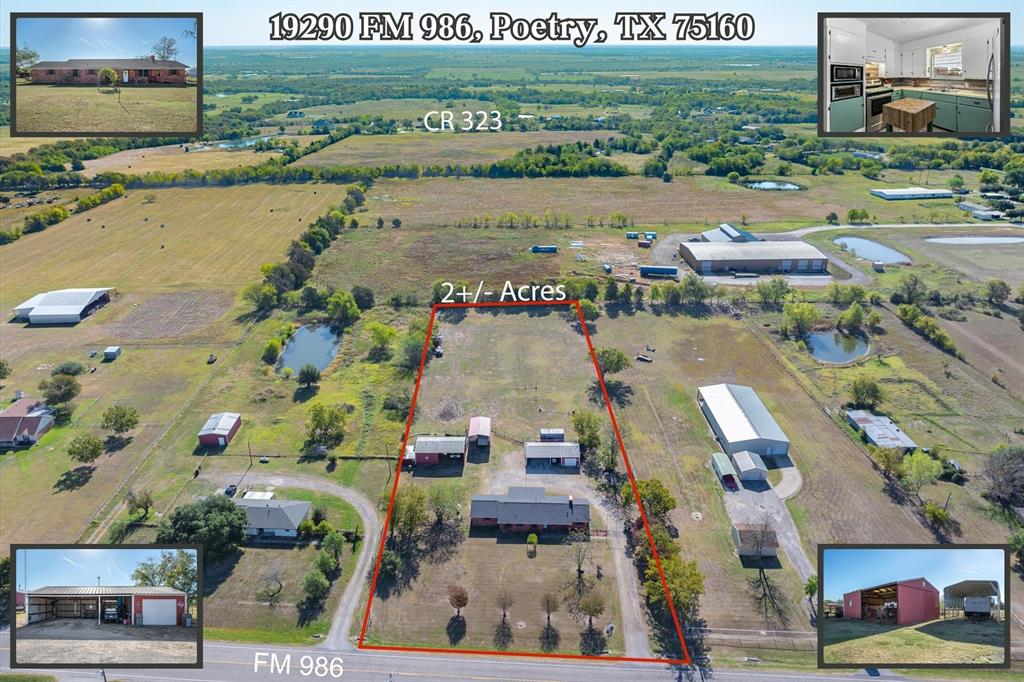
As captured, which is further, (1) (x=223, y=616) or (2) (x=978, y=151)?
(2) (x=978, y=151)

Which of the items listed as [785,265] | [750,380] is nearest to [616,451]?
[750,380]

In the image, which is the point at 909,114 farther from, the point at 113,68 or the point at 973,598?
the point at 113,68

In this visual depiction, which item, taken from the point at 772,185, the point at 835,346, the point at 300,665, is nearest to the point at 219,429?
the point at 300,665

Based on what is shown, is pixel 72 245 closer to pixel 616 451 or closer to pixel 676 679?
pixel 616 451

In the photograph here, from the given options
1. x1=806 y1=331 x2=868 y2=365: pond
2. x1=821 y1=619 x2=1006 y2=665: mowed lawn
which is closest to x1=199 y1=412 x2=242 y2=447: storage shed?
x1=821 y1=619 x2=1006 y2=665: mowed lawn

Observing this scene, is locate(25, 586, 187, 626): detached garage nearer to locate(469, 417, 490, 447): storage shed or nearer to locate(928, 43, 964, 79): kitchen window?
locate(469, 417, 490, 447): storage shed

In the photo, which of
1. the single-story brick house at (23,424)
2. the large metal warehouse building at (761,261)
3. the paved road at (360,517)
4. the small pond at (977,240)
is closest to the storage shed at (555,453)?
the paved road at (360,517)
